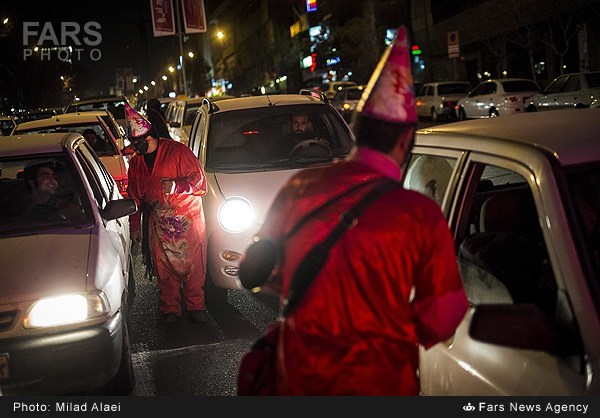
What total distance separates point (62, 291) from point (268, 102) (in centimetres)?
441

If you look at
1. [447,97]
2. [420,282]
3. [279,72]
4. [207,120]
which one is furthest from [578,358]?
[279,72]

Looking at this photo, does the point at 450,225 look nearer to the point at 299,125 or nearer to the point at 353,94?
the point at 299,125

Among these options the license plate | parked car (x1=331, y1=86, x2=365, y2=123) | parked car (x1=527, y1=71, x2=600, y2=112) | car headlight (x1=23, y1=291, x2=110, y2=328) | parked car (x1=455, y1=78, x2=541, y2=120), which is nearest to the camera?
the license plate

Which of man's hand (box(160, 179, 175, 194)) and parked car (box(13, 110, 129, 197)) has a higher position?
parked car (box(13, 110, 129, 197))

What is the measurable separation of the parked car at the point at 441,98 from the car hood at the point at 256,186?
24.3 metres

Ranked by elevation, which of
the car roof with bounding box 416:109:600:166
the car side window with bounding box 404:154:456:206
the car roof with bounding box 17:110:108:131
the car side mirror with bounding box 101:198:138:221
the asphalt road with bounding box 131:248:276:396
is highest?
the car roof with bounding box 17:110:108:131

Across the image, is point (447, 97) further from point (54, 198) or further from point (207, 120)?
point (54, 198)

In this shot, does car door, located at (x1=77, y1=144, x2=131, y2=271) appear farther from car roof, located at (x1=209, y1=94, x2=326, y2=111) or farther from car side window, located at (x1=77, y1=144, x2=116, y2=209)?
car roof, located at (x1=209, y1=94, x2=326, y2=111)

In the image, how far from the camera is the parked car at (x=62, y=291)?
4352 millimetres

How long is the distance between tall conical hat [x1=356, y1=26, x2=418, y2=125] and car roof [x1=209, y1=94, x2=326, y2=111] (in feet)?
19.8

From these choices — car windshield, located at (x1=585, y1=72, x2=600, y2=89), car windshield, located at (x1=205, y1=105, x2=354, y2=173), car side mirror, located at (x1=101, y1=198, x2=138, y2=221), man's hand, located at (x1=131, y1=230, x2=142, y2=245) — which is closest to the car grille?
car side mirror, located at (x1=101, y1=198, x2=138, y2=221)

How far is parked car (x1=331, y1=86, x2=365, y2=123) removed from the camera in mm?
32719

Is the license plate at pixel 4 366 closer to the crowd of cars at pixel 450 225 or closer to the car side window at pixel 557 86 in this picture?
the crowd of cars at pixel 450 225

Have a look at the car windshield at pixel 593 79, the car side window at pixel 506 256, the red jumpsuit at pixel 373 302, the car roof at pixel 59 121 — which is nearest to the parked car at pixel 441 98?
the car windshield at pixel 593 79
